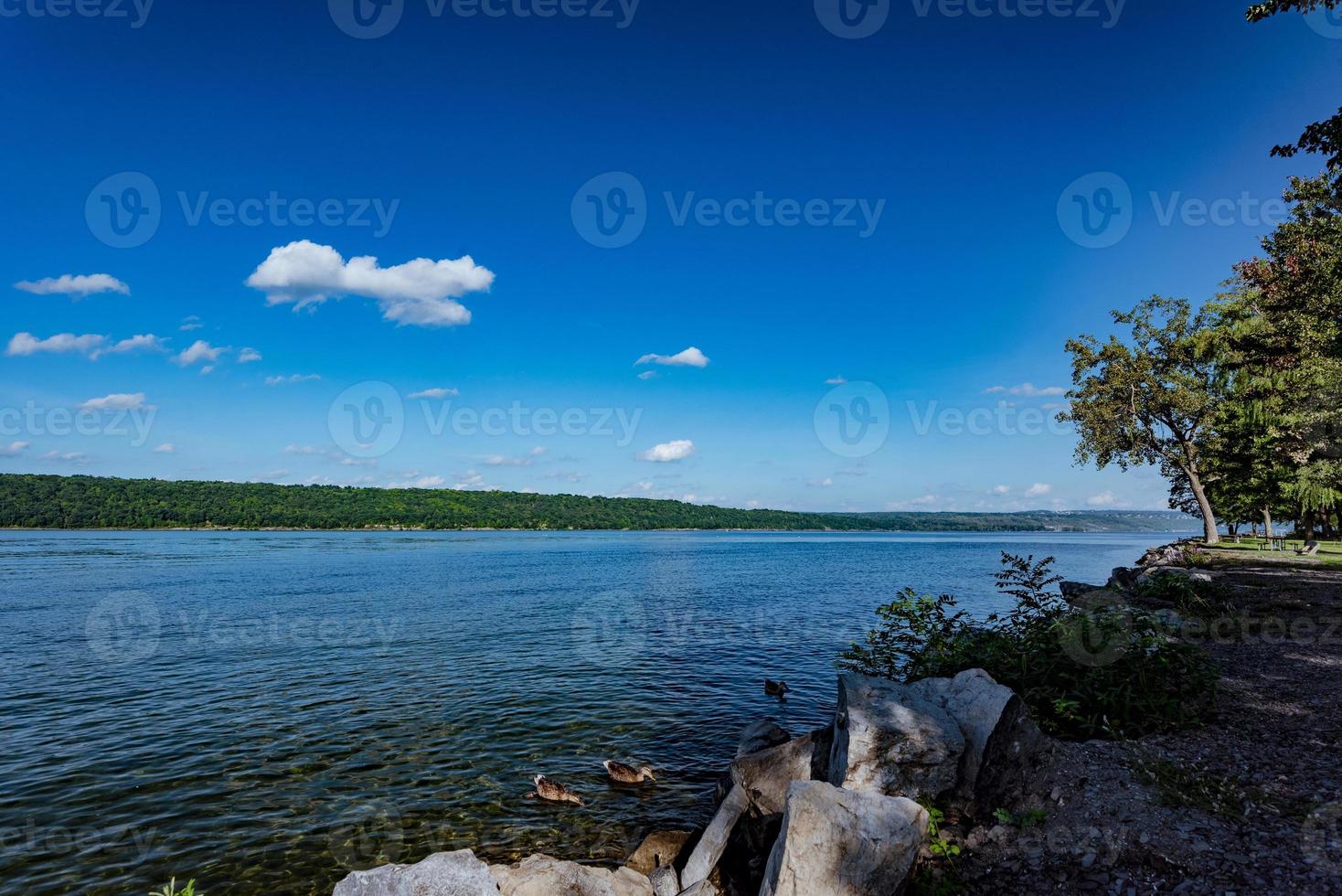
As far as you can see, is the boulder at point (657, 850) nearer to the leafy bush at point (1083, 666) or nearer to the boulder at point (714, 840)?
the boulder at point (714, 840)

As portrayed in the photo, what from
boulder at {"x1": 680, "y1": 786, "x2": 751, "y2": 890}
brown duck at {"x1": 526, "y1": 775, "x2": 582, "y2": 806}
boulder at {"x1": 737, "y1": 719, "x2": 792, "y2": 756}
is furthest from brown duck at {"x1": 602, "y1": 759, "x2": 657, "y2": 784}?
boulder at {"x1": 680, "y1": 786, "x2": 751, "y2": 890}

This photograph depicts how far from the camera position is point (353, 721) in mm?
16984

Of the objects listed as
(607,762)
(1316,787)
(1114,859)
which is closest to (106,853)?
(607,762)

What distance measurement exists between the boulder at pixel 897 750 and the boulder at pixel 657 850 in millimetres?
2896

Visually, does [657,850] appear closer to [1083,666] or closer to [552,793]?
[552,793]

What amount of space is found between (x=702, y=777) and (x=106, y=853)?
1030cm

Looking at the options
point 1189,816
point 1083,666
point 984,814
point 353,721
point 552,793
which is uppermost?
point 1083,666

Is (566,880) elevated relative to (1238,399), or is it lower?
lower

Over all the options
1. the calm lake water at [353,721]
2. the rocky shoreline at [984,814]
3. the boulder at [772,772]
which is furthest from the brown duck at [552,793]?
the boulder at [772,772]

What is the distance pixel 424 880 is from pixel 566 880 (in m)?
1.79

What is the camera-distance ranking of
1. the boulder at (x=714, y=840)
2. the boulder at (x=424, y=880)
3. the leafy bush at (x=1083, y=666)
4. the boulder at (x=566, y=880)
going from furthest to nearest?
the leafy bush at (x=1083, y=666) < the boulder at (x=714, y=840) < the boulder at (x=566, y=880) < the boulder at (x=424, y=880)

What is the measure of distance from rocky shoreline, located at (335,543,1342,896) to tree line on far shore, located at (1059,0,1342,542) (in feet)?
95.4

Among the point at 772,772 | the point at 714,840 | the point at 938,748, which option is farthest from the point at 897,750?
the point at 714,840

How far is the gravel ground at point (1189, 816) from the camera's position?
21.2ft
